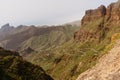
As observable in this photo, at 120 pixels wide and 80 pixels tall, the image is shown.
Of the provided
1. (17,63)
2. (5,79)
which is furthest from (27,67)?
(5,79)

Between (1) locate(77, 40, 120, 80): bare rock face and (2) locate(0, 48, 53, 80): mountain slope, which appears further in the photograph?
(2) locate(0, 48, 53, 80): mountain slope

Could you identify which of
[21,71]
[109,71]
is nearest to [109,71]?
[109,71]

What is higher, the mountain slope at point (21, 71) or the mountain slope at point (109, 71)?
the mountain slope at point (109, 71)

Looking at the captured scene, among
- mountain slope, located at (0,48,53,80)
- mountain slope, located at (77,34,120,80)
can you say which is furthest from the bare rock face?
mountain slope, located at (0,48,53,80)

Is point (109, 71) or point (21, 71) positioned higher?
point (109, 71)

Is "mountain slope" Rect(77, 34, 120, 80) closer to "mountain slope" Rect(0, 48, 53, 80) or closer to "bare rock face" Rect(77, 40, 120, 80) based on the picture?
"bare rock face" Rect(77, 40, 120, 80)

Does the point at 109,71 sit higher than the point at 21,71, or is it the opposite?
the point at 109,71

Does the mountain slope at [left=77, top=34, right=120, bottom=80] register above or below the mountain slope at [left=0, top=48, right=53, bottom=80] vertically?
above

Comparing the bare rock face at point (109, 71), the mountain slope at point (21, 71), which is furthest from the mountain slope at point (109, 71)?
the mountain slope at point (21, 71)

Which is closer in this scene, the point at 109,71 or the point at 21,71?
the point at 109,71

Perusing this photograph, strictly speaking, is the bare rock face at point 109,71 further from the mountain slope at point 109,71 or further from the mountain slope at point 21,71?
the mountain slope at point 21,71

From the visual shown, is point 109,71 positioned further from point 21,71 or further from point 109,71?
point 21,71

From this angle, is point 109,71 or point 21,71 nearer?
point 109,71

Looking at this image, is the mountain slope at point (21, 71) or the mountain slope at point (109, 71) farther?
the mountain slope at point (21, 71)
